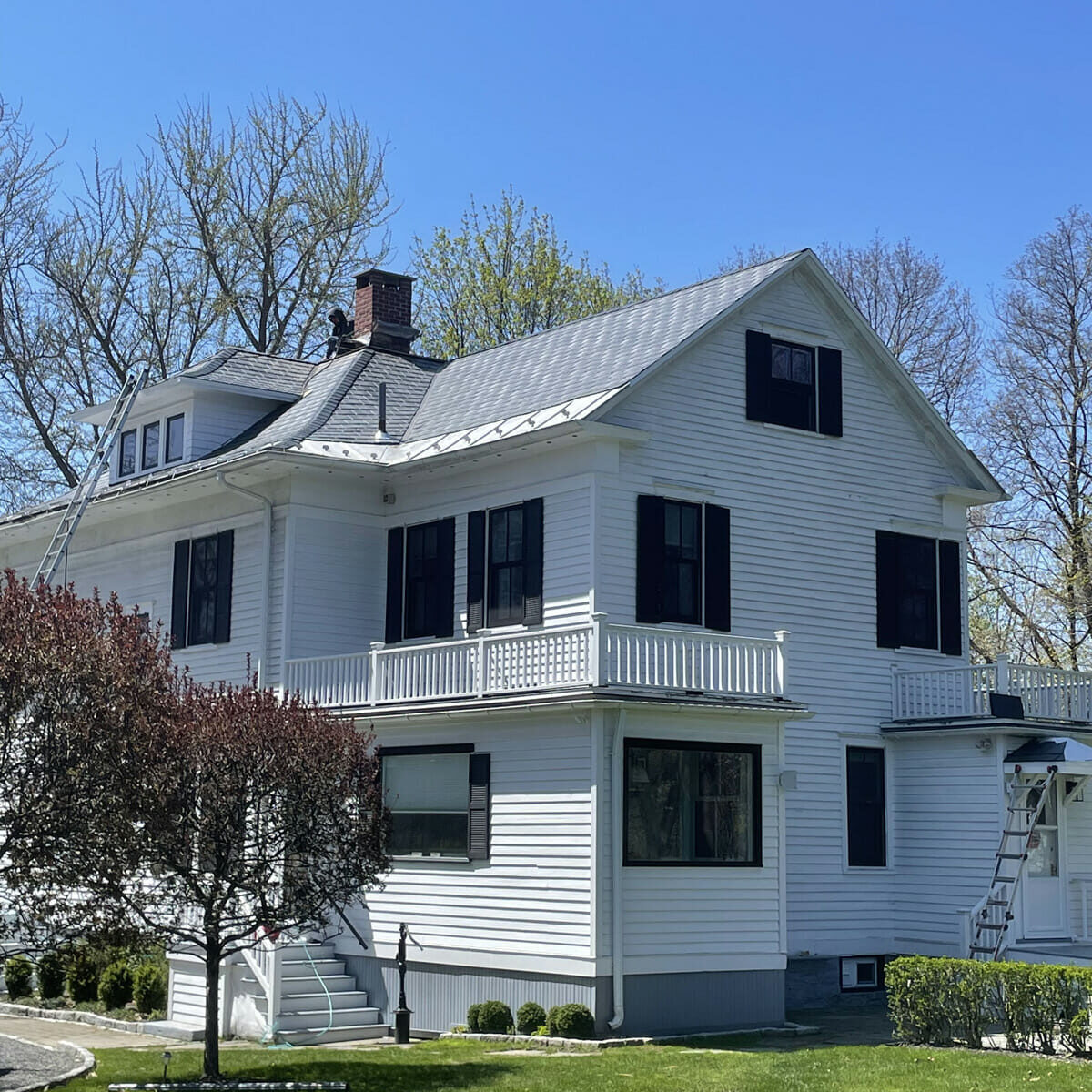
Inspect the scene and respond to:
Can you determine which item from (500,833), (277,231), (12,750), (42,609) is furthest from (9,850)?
(277,231)

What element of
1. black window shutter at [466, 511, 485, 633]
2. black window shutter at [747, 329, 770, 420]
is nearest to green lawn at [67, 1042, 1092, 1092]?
black window shutter at [466, 511, 485, 633]

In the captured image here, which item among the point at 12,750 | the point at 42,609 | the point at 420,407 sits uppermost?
the point at 420,407

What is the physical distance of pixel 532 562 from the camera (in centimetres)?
2272

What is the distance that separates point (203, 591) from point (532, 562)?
22.3 feet

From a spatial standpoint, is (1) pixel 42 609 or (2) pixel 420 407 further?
(2) pixel 420 407

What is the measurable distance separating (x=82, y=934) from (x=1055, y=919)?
553 inches

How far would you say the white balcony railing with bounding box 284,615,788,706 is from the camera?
19.9 m

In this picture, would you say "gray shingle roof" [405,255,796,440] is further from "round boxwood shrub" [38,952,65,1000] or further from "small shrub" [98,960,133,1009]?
"round boxwood shrub" [38,952,65,1000]

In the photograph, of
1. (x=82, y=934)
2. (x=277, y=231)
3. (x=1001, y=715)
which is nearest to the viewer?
(x=82, y=934)

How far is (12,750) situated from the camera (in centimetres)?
1518

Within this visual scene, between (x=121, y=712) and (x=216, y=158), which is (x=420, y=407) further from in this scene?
(x=216, y=158)

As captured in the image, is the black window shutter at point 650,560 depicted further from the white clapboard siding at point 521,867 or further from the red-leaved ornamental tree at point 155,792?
the red-leaved ornamental tree at point 155,792

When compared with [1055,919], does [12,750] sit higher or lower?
higher

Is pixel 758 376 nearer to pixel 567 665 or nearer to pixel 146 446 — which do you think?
pixel 567 665
